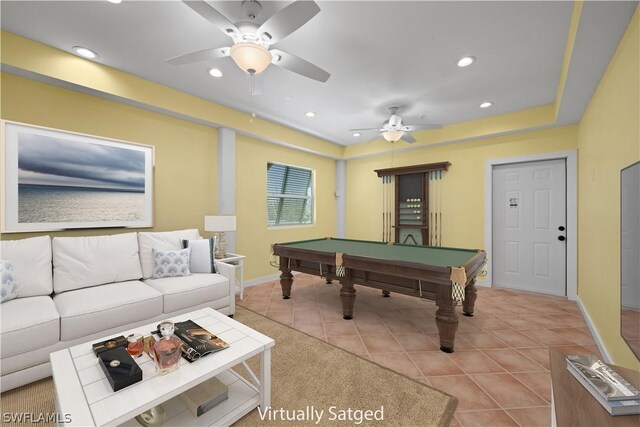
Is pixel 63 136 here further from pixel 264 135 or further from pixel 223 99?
pixel 264 135

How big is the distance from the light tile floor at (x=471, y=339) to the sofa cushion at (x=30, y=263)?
200 cm

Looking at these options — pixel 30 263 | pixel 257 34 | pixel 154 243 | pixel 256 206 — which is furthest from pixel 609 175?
pixel 30 263

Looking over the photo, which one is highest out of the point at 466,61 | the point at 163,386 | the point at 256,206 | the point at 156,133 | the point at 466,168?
the point at 466,61

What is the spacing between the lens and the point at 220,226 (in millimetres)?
3498

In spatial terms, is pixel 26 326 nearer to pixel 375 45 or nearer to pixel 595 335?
pixel 375 45

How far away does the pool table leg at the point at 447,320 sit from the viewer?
2.34m

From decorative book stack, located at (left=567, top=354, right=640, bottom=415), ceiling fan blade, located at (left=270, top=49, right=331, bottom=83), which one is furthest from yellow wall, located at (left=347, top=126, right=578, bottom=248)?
decorative book stack, located at (left=567, top=354, right=640, bottom=415)

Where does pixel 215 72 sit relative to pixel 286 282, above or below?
above

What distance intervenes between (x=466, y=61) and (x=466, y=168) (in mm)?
2430

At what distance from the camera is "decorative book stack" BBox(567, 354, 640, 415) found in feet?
3.14

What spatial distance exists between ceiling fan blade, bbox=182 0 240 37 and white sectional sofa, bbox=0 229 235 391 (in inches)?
91.8

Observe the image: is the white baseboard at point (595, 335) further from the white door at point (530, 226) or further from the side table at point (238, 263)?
the side table at point (238, 263)

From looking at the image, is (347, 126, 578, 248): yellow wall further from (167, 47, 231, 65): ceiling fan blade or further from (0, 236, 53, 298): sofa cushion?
(0, 236, 53, 298): sofa cushion

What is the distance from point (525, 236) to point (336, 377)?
4040 mm
